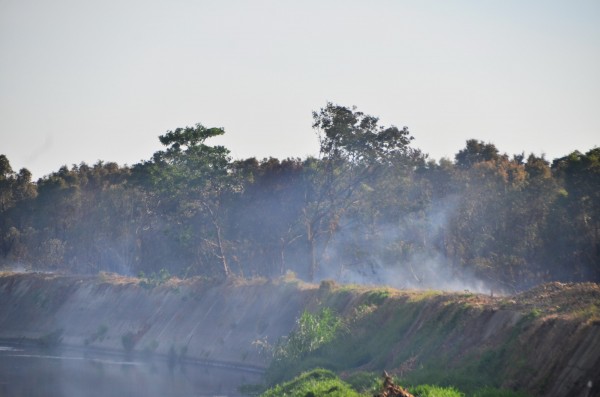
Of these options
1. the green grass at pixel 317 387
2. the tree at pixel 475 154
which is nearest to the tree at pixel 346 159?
the tree at pixel 475 154

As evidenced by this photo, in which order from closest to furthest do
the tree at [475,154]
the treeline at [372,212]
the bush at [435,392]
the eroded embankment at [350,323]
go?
1. the bush at [435,392]
2. the eroded embankment at [350,323]
3. the treeline at [372,212]
4. the tree at [475,154]

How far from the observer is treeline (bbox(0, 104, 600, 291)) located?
68.2m

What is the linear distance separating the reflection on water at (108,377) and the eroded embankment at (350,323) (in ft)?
12.4

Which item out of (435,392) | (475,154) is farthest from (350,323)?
(475,154)

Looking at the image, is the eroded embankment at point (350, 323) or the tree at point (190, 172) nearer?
the eroded embankment at point (350, 323)

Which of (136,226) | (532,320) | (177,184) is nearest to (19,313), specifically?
(136,226)

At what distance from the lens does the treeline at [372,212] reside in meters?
68.2

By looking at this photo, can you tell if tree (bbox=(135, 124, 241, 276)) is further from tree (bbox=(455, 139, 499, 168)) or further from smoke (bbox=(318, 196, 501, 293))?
tree (bbox=(455, 139, 499, 168))

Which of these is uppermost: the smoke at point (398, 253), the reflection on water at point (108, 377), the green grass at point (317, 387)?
the smoke at point (398, 253)

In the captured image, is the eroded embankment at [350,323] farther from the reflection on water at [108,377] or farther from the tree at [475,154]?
the tree at [475,154]

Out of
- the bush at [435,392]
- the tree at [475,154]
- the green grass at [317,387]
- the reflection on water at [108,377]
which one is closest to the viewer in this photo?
the bush at [435,392]

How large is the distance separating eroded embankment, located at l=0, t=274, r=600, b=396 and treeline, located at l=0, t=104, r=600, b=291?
739cm

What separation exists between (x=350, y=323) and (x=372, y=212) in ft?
108

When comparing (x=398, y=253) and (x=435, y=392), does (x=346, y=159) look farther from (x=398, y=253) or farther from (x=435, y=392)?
(x=435, y=392)
